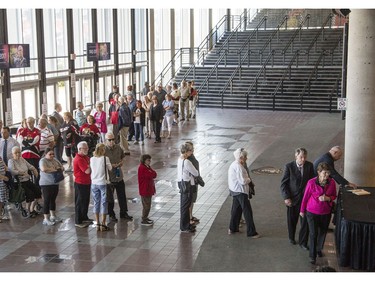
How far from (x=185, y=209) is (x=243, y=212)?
41.7 inches

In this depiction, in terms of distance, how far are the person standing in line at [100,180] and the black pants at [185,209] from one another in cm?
136

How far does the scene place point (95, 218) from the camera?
1177cm

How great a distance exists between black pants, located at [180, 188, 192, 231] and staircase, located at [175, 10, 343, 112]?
18876 mm

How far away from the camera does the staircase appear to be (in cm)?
2975

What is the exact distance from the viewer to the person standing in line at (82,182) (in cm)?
1086

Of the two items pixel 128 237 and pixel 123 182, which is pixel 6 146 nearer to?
pixel 123 182

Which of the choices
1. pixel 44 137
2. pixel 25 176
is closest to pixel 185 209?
pixel 25 176

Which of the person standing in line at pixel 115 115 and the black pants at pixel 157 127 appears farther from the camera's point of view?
the black pants at pixel 157 127

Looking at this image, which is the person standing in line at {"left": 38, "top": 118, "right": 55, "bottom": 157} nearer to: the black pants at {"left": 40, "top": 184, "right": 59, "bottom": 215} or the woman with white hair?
the black pants at {"left": 40, "top": 184, "right": 59, "bottom": 215}

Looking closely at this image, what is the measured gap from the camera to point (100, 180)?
10.7 metres

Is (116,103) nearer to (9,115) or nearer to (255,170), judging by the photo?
(9,115)

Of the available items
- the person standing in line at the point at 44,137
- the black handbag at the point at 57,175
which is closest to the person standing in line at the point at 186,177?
the black handbag at the point at 57,175

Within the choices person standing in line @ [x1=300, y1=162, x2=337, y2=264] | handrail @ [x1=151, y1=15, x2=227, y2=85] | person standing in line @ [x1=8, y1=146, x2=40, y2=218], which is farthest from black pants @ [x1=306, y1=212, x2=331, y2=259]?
handrail @ [x1=151, y1=15, x2=227, y2=85]

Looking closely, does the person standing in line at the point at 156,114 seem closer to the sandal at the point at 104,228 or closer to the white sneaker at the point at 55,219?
the white sneaker at the point at 55,219
